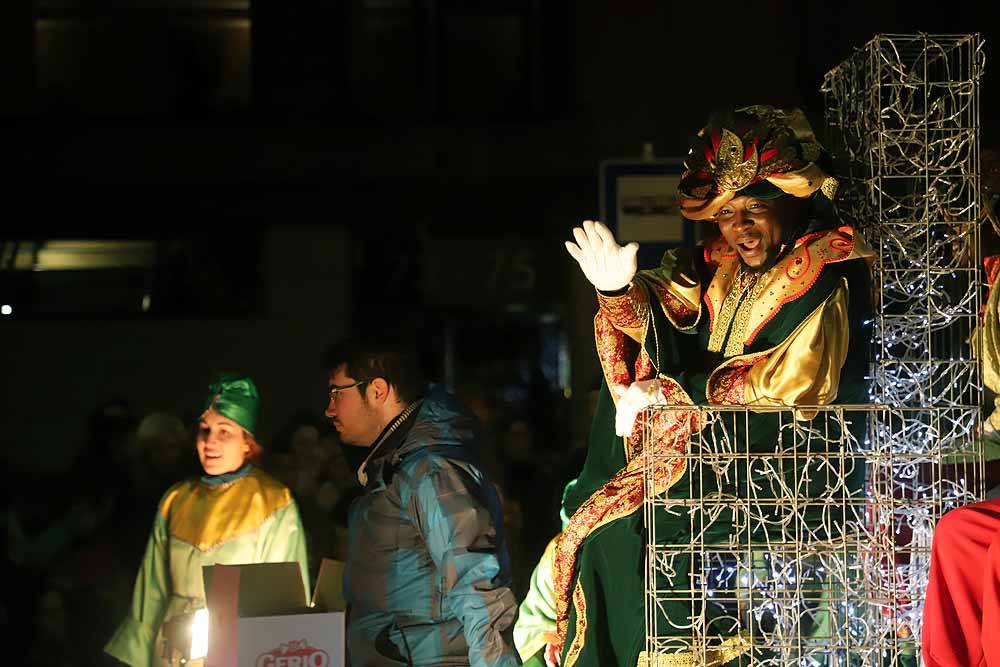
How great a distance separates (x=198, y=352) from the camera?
29.9ft

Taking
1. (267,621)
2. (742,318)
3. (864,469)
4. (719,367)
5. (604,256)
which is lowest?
(267,621)

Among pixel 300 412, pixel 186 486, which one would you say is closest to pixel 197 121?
pixel 300 412

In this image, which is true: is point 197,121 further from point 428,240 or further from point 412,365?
point 412,365

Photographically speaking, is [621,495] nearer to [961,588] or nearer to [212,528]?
[961,588]

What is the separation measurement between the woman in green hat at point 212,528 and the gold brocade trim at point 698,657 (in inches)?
64.2

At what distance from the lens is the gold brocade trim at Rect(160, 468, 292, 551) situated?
5773 mm

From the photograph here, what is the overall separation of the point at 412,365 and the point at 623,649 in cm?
119

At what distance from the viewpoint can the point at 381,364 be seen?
5.29m

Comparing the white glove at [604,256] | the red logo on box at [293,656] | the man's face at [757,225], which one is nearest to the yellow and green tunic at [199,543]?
the red logo on box at [293,656]

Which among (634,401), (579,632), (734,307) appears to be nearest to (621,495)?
(634,401)

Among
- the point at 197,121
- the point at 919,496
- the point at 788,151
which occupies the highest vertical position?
the point at 197,121

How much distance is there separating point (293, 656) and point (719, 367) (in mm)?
1512

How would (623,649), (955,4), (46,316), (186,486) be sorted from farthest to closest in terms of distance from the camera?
(46,316) → (955,4) → (186,486) → (623,649)

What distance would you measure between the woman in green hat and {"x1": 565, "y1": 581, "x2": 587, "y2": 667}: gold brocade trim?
1.25 meters
